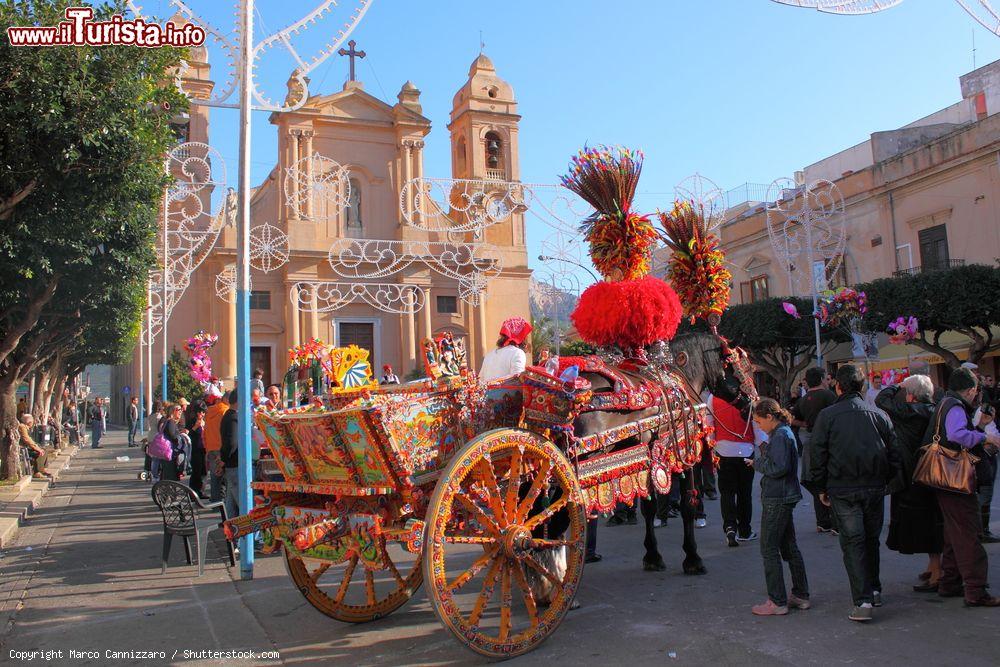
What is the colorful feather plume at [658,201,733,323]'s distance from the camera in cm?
739

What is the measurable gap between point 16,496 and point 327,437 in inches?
432

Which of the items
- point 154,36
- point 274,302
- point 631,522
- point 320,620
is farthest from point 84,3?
point 274,302

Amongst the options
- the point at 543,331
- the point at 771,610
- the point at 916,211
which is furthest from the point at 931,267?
the point at 543,331

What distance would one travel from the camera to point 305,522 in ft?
16.6

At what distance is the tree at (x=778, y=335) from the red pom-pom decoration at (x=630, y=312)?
20353 millimetres

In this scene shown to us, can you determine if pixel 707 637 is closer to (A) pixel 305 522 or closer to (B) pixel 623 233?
(A) pixel 305 522

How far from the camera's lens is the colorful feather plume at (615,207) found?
22.7 ft

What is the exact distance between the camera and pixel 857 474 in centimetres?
510

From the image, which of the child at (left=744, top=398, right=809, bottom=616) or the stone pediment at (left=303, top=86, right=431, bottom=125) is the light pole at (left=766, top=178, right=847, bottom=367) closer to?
the child at (left=744, top=398, right=809, bottom=616)

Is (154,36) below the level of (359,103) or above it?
below

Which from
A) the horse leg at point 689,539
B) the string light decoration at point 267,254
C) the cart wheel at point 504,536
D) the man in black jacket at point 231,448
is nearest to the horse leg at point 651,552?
the horse leg at point 689,539

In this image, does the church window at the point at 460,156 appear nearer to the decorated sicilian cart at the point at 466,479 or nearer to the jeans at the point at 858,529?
the decorated sicilian cart at the point at 466,479

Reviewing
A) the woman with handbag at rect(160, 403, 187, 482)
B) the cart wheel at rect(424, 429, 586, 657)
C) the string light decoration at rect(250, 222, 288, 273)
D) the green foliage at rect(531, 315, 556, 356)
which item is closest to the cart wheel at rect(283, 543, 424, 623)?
the cart wheel at rect(424, 429, 586, 657)

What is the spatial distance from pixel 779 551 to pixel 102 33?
814cm
